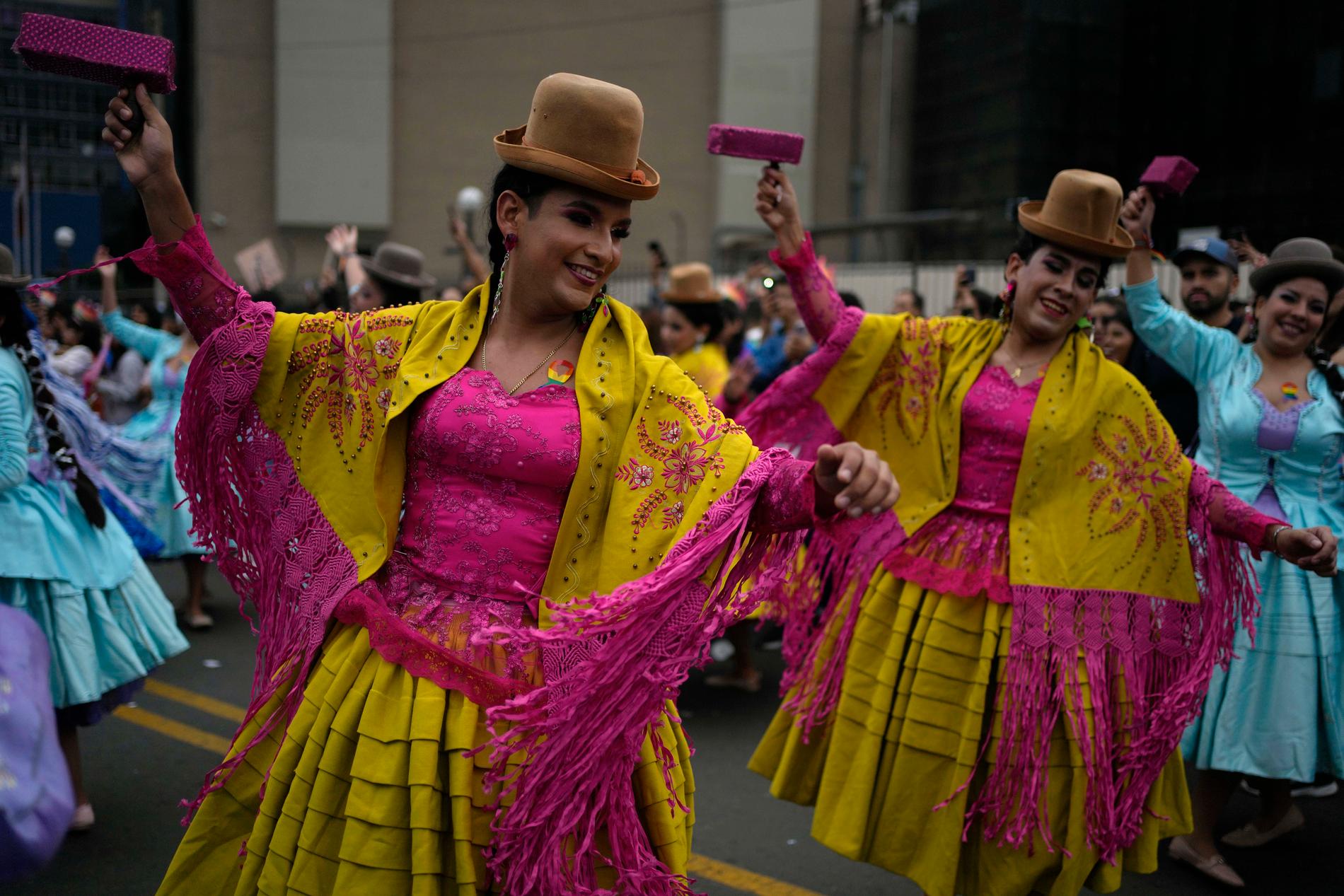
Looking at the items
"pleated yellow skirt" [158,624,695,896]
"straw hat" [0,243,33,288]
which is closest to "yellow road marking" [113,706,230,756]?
"straw hat" [0,243,33,288]

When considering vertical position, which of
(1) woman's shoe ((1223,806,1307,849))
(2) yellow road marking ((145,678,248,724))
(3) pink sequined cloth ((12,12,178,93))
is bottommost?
(2) yellow road marking ((145,678,248,724))

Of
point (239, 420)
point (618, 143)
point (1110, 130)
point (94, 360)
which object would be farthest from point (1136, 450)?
point (1110, 130)

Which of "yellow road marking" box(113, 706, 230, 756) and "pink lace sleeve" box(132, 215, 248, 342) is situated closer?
"pink lace sleeve" box(132, 215, 248, 342)

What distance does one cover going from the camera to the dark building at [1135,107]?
15.8 meters

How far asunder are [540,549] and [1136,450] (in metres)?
2.30

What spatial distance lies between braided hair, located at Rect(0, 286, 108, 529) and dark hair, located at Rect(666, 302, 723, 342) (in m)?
3.88

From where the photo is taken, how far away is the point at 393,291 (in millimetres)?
6500

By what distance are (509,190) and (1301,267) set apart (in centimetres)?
353

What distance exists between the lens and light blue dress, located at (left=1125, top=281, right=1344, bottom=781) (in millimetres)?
4668

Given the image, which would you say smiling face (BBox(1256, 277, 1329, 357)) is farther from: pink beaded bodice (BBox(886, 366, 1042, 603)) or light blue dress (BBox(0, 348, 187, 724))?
light blue dress (BBox(0, 348, 187, 724))

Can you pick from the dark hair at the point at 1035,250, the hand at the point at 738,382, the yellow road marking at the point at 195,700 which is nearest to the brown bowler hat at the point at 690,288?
the hand at the point at 738,382

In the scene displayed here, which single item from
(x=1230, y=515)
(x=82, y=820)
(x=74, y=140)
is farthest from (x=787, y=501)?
(x=74, y=140)

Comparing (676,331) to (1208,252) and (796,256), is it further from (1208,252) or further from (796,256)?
(796,256)

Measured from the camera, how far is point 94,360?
1025 centimetres
